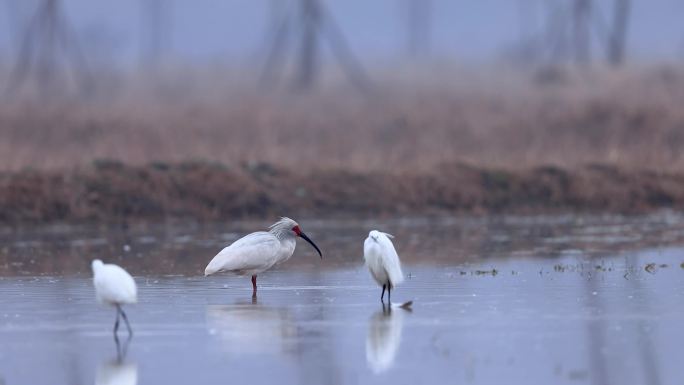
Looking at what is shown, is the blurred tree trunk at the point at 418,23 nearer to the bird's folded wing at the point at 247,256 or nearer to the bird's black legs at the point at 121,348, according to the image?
the bird's folded wing at the point at 247,256

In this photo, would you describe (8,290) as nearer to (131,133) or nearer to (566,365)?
(566,365)

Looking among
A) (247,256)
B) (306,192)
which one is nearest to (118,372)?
(247,256)

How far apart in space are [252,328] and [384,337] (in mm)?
1282

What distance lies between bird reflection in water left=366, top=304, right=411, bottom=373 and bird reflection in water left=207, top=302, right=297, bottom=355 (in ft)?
2.17

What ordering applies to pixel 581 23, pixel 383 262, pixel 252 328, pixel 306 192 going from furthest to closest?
pixel 581 23
pixel 306 192
pixel 383 262
pixel 252 328

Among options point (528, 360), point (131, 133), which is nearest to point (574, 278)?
point (528, 360)

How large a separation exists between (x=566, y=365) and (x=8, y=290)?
274 inches

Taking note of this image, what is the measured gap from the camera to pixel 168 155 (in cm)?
2534

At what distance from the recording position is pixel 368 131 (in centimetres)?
2923

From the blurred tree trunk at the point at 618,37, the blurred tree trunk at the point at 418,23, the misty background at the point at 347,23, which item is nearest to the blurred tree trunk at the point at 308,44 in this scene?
the blurred tree trunk at the point at 618,37

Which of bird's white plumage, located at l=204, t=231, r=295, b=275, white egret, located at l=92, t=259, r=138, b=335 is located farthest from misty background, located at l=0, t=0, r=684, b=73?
white egret, located at l=92, t=259, r=138, b=335

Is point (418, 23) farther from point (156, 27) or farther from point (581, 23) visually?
point (581, 23)

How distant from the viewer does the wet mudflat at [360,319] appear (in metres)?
9.56

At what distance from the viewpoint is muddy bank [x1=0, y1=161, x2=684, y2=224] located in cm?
2312
